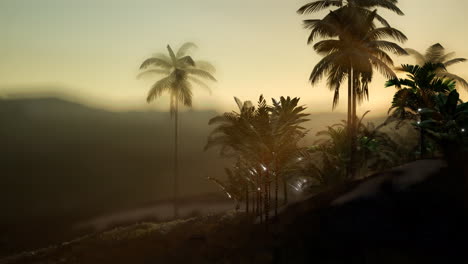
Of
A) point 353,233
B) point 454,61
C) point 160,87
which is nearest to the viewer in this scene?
point 353,233

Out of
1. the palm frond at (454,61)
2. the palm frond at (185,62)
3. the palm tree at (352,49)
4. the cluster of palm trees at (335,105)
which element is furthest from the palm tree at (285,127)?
the palm frond at (454,61)

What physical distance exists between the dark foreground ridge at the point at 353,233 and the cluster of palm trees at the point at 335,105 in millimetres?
1770

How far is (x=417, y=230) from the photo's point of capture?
1434cm

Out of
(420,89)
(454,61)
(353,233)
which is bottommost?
(353,233)

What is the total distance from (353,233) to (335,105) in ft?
36.6

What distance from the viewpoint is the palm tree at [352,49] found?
22.9 meters

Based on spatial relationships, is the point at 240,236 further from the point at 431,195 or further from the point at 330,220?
the point at 431,195

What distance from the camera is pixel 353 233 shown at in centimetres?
1546

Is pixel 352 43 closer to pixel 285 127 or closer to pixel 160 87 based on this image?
pixel 285 127

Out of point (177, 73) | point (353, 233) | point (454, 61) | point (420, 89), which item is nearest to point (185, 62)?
point (177, 73)

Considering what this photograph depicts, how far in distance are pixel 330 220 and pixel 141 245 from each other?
12.1 m

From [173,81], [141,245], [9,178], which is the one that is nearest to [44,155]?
[9,178]

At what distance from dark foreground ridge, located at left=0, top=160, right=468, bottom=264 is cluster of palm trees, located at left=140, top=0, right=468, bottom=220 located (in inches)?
69.7

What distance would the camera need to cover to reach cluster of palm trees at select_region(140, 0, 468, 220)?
1895cm
